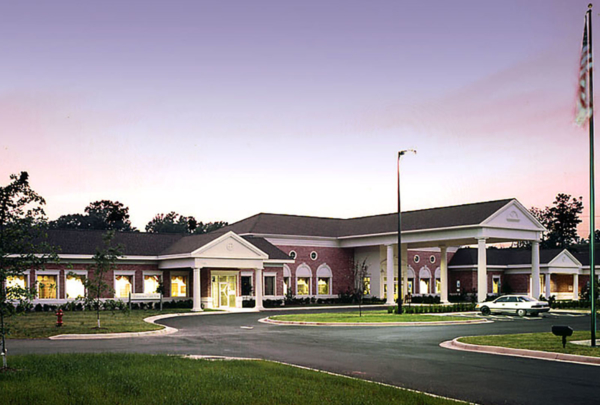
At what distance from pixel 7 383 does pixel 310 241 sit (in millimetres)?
52158

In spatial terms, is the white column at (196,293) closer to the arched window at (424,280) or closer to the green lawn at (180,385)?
Result: the green lawn at (180,385)

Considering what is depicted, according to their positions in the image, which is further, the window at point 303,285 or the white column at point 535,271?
the window at point 303,285

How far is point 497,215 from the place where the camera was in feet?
168

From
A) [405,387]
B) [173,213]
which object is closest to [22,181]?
[405,387]

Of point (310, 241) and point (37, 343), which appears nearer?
point (37, 343)

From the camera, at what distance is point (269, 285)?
189 ft

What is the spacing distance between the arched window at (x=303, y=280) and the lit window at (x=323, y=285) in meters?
1.35

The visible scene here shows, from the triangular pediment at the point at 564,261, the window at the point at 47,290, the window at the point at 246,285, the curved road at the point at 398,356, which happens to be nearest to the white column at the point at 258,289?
the window at the point at 246,285

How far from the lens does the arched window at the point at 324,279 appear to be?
6372cm

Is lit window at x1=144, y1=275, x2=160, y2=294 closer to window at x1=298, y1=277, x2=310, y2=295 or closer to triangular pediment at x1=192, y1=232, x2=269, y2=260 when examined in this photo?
triangular pediment at x1=192, y1=232, x2=269, y2=260

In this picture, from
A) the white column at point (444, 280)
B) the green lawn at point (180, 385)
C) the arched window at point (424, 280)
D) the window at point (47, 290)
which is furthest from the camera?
the arched window at point (424, 280)

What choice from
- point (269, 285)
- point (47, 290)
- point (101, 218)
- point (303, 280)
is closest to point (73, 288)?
point (47, 290)

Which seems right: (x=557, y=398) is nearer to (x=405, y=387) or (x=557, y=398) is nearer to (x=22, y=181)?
(x=405, y=387)

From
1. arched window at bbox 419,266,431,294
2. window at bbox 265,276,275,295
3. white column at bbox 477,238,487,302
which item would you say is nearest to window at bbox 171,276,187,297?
window at bbox 265,276,275,295
